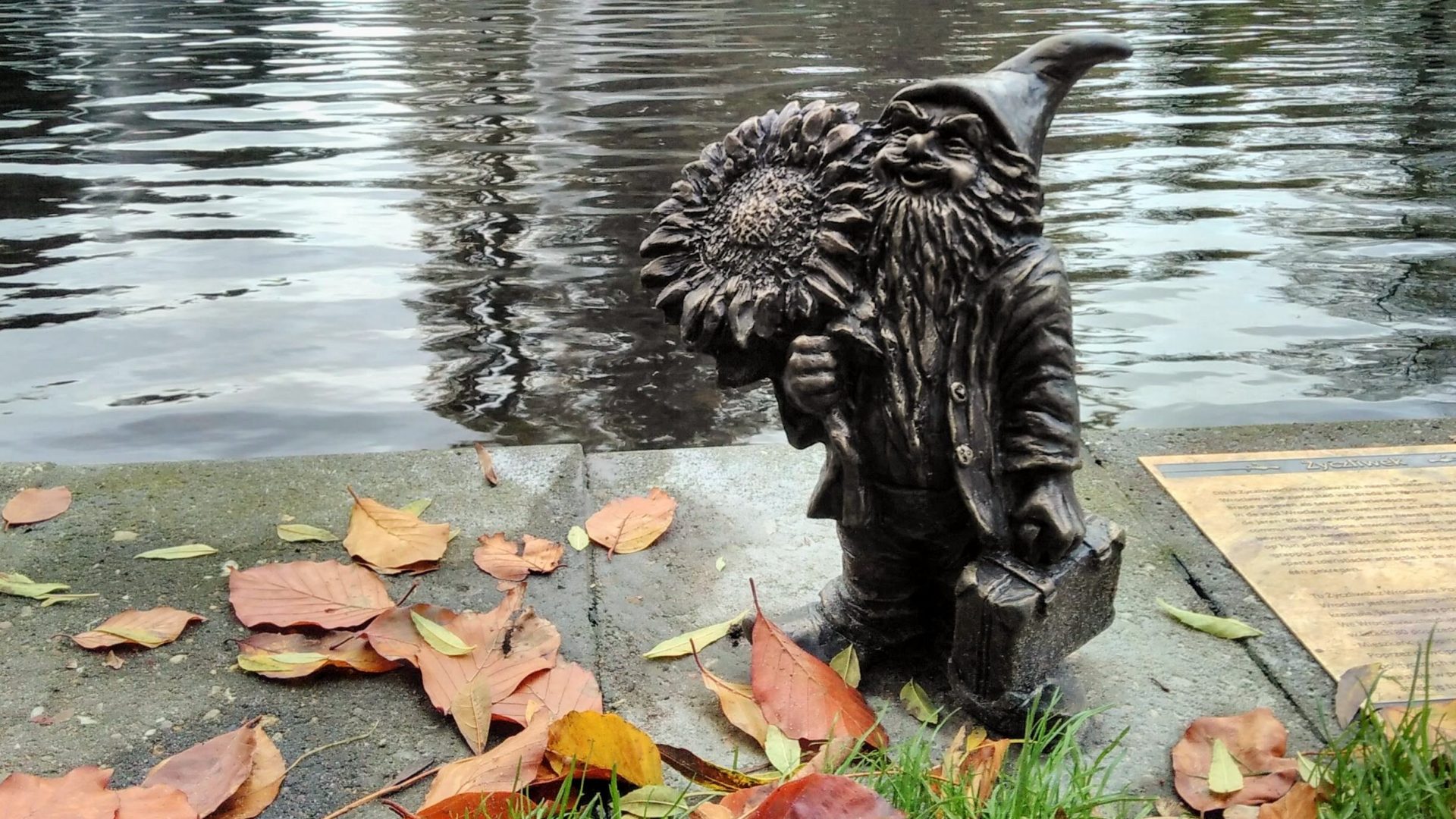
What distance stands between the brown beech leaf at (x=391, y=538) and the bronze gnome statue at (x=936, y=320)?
3.46 feet

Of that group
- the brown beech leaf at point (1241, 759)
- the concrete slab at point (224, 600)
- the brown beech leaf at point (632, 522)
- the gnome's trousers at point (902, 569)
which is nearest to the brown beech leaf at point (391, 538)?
the concrete slab at point (224, 600)

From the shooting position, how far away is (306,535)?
9.77 feet

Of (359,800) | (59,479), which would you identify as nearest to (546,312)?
(59,479)

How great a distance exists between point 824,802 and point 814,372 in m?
0.70

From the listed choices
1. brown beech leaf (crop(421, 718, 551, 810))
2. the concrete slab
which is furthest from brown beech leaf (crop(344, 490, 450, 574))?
brown beech leaf (crop(421, 718, 551, 810))

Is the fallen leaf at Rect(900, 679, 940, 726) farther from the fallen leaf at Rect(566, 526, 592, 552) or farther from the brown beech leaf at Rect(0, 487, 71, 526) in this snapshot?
the brown beech leaf at Rect(0, 487, 71, 526)

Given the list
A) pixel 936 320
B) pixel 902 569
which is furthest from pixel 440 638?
pixel 936 320

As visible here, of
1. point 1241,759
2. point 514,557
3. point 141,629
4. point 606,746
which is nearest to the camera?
point 606,746

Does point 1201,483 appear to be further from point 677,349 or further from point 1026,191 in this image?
point 677,349

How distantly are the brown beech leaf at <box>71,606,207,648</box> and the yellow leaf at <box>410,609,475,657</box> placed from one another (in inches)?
21.0

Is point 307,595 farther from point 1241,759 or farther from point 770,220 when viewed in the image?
point 1241,759

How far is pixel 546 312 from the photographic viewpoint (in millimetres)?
4832

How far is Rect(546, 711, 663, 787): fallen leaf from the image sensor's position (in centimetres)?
211

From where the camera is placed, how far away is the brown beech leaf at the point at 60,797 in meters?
2.05
